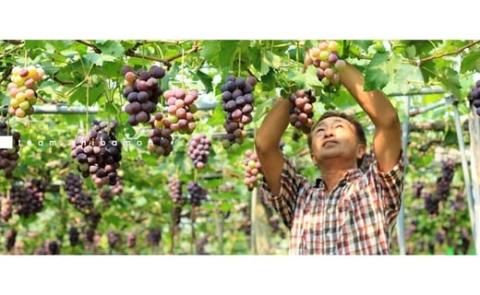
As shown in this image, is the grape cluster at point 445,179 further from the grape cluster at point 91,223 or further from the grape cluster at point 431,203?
the grape cluster at point 91,223

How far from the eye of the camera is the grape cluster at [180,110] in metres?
2.77

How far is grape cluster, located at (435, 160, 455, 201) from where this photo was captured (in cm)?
664

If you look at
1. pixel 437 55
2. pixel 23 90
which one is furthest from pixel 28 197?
pixel 437 55

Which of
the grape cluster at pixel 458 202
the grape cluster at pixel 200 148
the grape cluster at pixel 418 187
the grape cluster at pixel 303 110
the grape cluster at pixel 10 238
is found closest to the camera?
the grape cluster at pixel 303 110

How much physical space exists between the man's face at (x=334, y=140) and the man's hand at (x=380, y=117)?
0.19 m

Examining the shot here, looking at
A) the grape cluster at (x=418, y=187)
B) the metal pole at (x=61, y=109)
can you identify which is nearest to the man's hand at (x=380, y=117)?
the metal pole at (x=61, y=109)

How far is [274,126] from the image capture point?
10.3 ft

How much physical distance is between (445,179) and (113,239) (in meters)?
4.07

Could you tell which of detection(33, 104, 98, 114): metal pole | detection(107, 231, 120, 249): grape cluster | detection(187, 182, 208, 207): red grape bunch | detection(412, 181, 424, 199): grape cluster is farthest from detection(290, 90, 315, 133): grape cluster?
detection(107, 231, 120, 249): grape cluster

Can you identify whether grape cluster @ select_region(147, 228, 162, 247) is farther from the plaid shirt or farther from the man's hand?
the man's hand

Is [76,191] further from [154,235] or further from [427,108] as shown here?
[154,235]

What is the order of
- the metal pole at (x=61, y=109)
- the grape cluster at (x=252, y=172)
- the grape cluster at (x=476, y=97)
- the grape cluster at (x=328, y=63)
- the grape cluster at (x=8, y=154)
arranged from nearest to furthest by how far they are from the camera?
the grape cluster at (x=328, y=63) → the grape cluster at (x=476, y=97) → the grape cluster at (x=8, y=154) → the metal pole at (x=61, y=109) → the grape cluster at (x=252, y=172)
